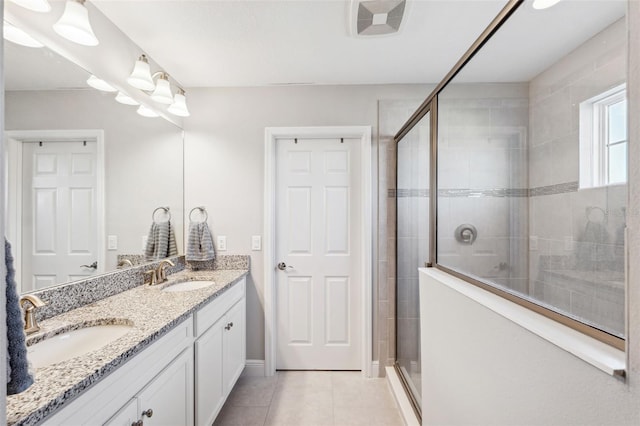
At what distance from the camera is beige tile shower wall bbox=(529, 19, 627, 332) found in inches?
31.4

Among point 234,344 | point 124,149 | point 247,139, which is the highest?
point 247,139

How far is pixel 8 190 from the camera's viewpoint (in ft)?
3.83

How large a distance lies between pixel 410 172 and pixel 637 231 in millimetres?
1674

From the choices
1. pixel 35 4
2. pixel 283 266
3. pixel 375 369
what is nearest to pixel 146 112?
pixel 35 4

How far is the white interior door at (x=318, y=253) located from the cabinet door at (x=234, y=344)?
1.16 ft

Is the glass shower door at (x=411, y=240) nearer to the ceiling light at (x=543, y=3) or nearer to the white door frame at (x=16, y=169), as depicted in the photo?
the ceiling light at (x=543, y=3)

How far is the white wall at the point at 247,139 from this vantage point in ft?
8.16

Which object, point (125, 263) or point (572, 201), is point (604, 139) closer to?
point (572, 201)

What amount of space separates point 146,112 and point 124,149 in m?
0.37

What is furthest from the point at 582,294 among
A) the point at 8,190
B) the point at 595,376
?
the point at 8,190

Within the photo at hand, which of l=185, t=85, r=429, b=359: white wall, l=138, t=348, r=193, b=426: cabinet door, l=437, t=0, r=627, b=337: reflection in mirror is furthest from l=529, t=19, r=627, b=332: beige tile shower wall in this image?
l=138, t=348, r=193, b=426: cabinet door

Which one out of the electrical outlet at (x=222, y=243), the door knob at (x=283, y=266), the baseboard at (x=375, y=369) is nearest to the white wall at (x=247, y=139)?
the electrical outlet at (x=222, y=243)

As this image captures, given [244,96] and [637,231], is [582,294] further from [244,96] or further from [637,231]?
[244,96]

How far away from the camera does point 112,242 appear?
1.72m
